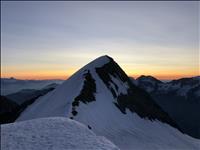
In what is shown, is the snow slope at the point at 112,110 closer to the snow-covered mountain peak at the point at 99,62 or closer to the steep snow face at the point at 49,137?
the snow-covered mountain peak at the point at 99,62

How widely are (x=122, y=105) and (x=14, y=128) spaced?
46390mm

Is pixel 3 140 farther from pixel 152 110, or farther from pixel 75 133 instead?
pixel 152 110

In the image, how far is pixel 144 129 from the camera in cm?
6331

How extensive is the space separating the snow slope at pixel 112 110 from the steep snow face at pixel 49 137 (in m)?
26.6

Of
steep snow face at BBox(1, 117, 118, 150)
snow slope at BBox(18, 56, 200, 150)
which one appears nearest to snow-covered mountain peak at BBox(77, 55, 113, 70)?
snow slope at BBox(18, 56, 200, 150)

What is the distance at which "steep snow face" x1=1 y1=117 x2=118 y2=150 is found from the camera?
66.4ft

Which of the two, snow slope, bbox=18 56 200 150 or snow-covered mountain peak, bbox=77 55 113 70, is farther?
snow-covered mountain peak, bbox=77 55 113 70

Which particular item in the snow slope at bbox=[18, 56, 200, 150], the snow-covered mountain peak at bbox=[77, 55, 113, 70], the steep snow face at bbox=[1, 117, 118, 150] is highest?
the steep snow face at bbox=[1, 117, 118, 150]

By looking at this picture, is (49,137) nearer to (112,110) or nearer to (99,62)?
(112,110)

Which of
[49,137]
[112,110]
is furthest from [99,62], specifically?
[49,137]

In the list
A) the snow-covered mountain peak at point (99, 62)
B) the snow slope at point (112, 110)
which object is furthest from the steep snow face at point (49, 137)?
the snow-covered mountain peak at point (99, 62)

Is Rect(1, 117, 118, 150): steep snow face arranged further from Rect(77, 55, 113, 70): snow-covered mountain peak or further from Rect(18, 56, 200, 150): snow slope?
Rect(77, 55, 113, 70): snow-covered mountain peak

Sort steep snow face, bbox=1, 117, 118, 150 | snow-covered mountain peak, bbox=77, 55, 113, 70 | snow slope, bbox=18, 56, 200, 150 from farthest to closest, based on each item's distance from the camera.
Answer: snow-covered mountain peak, bbox=77, 55, 113, 70, snow slope, bbox=18, 56, 200, 150, steep snow face, bbox=1, 117, 118, 150

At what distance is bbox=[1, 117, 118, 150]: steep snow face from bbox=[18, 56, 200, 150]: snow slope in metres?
26.6
